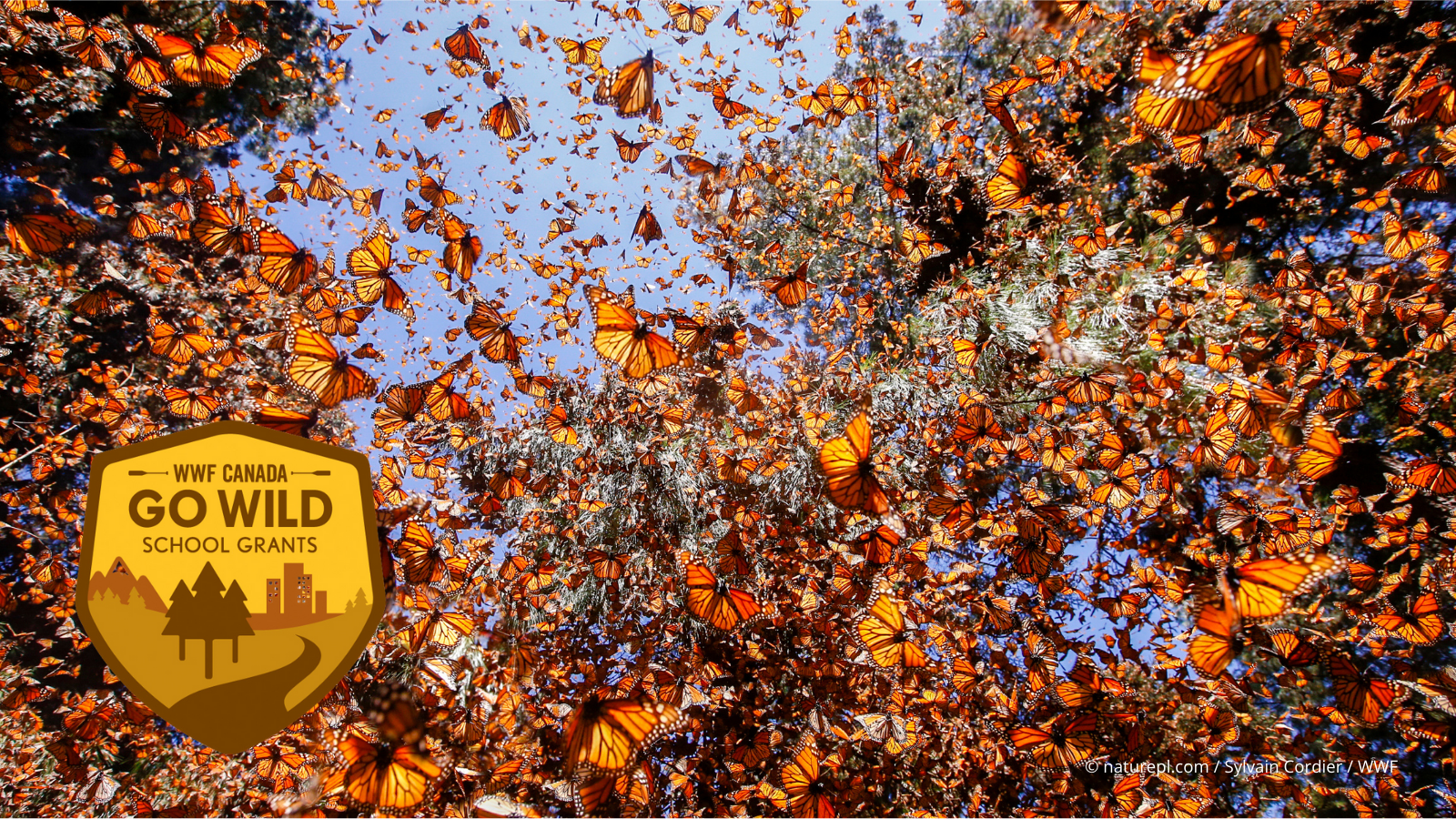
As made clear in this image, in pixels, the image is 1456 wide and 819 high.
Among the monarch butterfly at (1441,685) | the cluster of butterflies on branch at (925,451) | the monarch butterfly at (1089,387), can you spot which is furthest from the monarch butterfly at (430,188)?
the monarch butterfly at (1441,685)

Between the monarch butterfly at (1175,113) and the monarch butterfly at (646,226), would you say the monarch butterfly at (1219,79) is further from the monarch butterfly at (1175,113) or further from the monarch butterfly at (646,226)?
the monarch butterfly at (646,226)

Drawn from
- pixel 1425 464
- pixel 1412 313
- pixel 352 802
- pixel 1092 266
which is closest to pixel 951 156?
pixel 1092 266

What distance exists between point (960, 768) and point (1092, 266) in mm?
4658

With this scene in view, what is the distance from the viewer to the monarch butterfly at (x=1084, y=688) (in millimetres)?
3576

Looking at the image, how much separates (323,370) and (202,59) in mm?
2738

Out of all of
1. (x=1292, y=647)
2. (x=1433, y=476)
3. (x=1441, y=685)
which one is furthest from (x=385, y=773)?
(x=1441, y=685)

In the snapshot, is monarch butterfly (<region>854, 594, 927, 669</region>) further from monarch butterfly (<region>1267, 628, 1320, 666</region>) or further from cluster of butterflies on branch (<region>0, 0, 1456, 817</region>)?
monarch butterfly (<region>1267, 628, 1320, 666</region>)

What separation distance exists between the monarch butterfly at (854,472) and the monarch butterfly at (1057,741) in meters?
2.56

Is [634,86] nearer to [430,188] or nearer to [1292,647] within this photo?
[430,188]

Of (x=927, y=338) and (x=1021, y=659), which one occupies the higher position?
(x=927, y=338)

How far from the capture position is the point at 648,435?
5.05m

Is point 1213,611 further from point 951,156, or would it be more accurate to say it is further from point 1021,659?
point 951,156

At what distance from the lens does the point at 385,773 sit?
7.07 feet

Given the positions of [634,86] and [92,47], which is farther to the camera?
[92,47]
